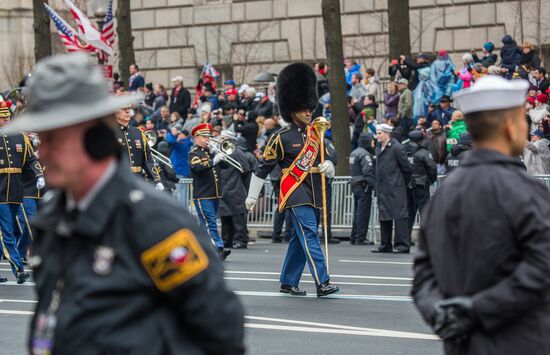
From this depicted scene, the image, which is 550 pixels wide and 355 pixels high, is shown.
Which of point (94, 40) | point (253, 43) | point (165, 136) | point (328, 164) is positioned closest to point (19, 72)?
point (253, 43)

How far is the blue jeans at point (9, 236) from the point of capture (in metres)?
15.2

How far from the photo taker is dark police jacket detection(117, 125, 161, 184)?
15.2m

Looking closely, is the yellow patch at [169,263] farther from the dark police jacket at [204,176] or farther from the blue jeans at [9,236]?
the dark police jacket at [204,176]

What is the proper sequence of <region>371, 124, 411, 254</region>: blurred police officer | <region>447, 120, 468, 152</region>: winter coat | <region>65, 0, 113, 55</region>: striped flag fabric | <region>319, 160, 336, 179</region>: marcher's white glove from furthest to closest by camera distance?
<region>65, 0, 113, 55</region>: striped flag fabric, <region>447, 120, 468, 152</region>: winter coat, <region>371, 124, 411, 254</region>: blurred police officer, <region>319, 160, 336, 179</region>: marcher's white glove

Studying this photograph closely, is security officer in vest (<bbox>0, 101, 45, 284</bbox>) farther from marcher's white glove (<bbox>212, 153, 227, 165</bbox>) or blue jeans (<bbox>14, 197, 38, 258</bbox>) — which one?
marcher's white glove (<bbox>212, 153, 227, 165</bbox>)

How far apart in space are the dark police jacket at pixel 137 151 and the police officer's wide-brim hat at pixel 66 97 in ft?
36.1

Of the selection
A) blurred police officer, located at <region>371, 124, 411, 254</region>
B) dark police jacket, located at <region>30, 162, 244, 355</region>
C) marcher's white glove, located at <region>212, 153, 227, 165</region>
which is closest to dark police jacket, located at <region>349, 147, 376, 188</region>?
blurred police officer, located at <region>371, 124, 411, 254</region>

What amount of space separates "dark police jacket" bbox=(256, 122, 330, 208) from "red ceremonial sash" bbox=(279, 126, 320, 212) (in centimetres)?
4

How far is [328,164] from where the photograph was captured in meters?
13.8

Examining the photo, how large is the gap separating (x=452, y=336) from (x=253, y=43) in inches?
1161

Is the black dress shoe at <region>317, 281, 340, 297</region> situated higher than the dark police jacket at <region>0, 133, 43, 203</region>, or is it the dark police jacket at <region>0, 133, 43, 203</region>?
the dark police jacket at <region>0, 133, 43, 203</region>

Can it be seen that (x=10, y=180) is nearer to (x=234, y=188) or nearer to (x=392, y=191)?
(x=234, y=188)

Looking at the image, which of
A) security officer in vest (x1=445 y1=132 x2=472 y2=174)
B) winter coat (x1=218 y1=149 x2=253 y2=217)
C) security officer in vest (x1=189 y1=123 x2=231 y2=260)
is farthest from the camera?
winter coat (x1=218 y1=149 x2=253 y2=217)

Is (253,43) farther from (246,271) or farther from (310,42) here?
(246,271)
